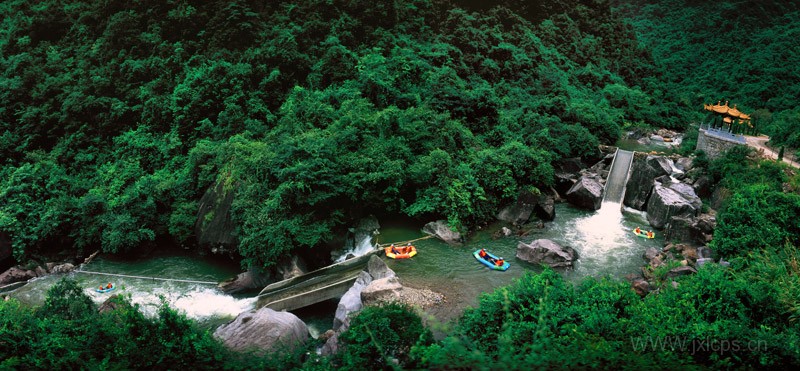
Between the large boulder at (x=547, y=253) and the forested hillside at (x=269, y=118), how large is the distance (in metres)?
→ 2.81

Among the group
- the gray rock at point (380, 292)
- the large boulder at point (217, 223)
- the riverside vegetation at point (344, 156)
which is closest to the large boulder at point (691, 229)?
the riverside vegetation at point (344, 156)

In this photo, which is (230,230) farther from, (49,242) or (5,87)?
(5,87)

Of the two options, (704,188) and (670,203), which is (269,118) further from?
(704,188)

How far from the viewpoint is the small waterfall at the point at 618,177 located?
67.5ft

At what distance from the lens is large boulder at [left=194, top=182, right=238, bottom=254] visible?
1795cm

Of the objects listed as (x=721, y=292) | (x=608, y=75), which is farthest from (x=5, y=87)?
(x=608, y=75)

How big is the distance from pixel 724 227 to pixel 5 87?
34473 mm

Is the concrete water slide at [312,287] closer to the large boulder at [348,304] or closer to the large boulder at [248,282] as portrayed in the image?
the large boulder at [348,304]

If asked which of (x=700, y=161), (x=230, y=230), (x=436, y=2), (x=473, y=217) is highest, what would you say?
(x=436, y=2)

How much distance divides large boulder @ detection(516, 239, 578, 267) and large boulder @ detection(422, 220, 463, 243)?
7.85ft

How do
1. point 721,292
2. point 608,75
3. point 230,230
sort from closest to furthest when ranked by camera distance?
point 721,292 < point 230,230 < point 608,75

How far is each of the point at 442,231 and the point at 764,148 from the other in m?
17.3

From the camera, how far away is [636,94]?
1320 inches

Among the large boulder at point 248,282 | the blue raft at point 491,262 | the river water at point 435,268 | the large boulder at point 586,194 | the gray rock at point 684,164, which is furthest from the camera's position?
the gray rock at point 684,164
